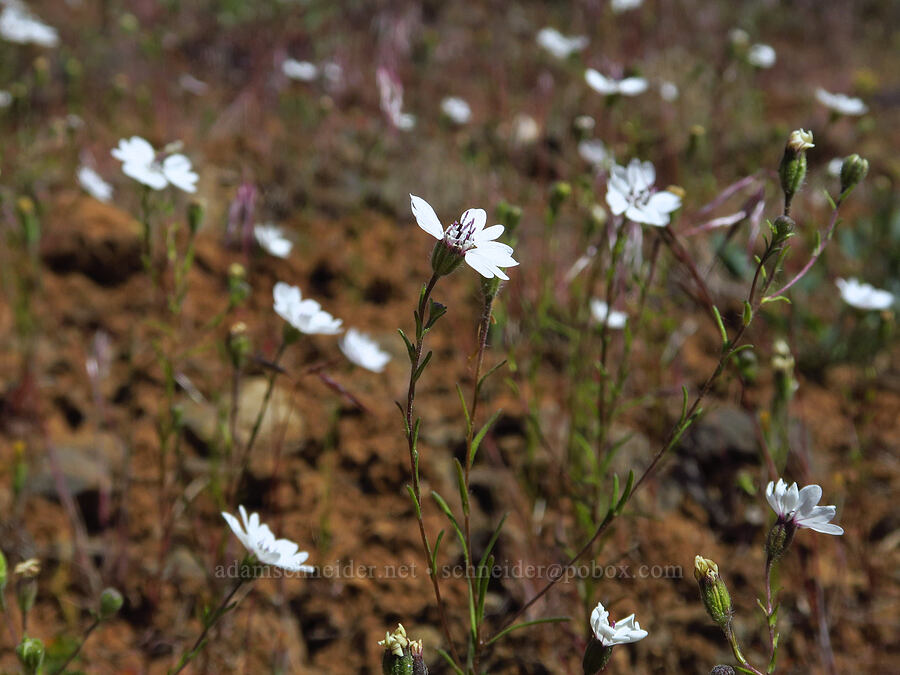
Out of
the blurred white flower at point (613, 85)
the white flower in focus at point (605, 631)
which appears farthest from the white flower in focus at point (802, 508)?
the blurred white flower at point (613, 85)

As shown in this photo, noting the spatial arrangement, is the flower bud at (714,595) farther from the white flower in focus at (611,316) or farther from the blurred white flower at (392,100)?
the blurred white flower at (392,100)

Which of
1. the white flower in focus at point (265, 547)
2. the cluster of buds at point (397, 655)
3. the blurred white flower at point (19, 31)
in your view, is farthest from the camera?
the blurred white flower at point (19, 31)

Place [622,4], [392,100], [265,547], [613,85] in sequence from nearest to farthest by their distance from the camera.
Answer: [265,547] → [613,85] → [392,100] → [622,4]

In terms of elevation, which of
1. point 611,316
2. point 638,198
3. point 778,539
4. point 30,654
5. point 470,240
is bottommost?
point 611,316

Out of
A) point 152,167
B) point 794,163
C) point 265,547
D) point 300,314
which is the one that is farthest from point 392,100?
point 265,547

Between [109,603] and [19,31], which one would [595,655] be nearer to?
[109,603]

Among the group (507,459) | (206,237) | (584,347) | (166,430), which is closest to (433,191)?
(206,237)
